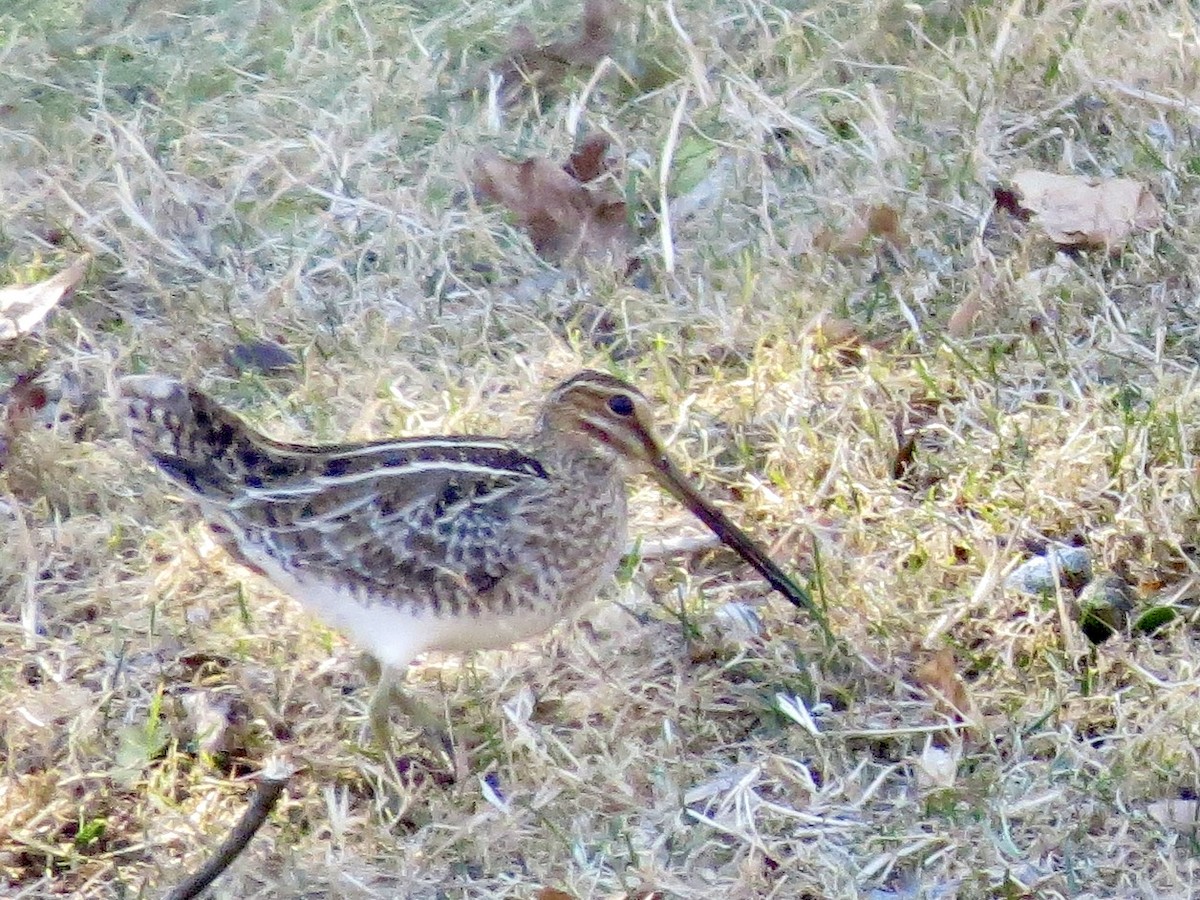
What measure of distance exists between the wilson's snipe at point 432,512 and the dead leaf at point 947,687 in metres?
0.21

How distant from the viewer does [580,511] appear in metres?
3.48

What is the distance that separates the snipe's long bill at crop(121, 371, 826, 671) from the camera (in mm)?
3377

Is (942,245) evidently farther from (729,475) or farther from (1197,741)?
(1197,741)

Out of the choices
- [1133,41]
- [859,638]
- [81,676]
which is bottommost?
[81,676]

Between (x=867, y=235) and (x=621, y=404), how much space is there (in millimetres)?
1179

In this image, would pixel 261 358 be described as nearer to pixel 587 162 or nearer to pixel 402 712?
pixel 587 162

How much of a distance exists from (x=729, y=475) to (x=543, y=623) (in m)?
0.72

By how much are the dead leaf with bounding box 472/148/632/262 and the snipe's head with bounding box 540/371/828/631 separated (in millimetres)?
1104

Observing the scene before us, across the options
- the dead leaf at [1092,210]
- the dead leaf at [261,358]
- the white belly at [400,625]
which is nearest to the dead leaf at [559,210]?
the dead leaf at [261,358]

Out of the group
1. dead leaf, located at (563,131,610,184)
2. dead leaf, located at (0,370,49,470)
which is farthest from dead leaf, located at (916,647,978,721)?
dead leaf, located at (0,370,49,470)

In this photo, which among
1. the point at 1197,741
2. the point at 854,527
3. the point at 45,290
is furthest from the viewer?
the point at 45,290

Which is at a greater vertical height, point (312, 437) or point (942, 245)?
point (942, 245)

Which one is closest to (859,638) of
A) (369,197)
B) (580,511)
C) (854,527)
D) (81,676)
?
(854,527)

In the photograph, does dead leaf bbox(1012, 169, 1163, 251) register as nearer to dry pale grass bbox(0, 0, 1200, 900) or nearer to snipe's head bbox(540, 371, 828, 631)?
dry pale grass bbox(0, 0, 1200, 900)
